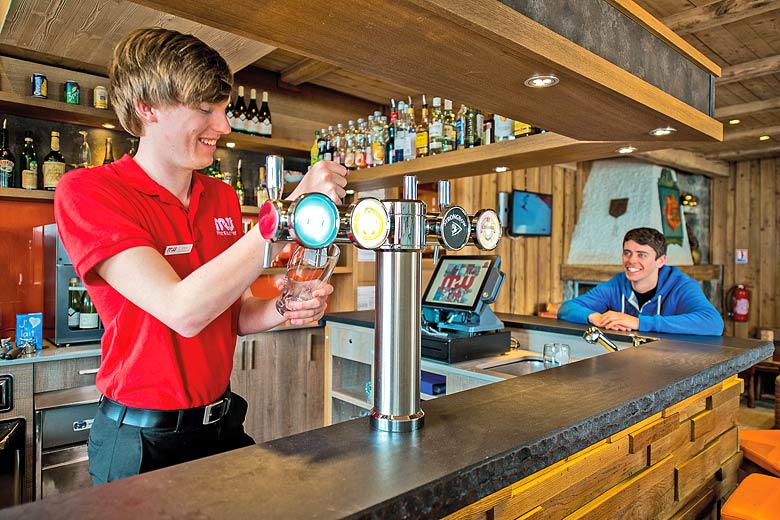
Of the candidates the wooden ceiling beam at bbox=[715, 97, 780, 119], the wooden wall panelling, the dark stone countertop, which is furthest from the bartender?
the wooden wall panelling

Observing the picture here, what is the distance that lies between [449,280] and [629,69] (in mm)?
1344

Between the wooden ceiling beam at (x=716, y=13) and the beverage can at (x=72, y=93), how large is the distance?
348 cm

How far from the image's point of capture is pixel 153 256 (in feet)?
2.96

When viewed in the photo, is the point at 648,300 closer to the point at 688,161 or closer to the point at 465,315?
the point at 465,315

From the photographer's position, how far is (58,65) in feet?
10.3

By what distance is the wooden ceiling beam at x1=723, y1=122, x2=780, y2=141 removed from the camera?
566 centimetres

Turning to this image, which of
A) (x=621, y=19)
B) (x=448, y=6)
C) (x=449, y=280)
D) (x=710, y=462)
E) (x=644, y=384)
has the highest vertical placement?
(x=621, y=19)

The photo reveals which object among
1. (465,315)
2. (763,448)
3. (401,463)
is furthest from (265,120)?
(401,463)

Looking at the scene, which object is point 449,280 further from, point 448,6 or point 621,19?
point 448,6

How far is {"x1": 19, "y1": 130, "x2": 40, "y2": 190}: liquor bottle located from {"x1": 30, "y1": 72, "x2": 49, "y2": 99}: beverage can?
0.72ft

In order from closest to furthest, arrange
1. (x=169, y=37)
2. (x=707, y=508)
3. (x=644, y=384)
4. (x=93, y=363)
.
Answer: (x=169, y=37), (x=644, y=384), (x=707, y=508), (x=93, y=363)

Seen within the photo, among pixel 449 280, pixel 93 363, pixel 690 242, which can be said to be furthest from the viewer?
pixel 690 242

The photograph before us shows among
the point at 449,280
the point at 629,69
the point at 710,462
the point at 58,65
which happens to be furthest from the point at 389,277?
the point at 58,65

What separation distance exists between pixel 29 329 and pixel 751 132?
6727 millimetres
